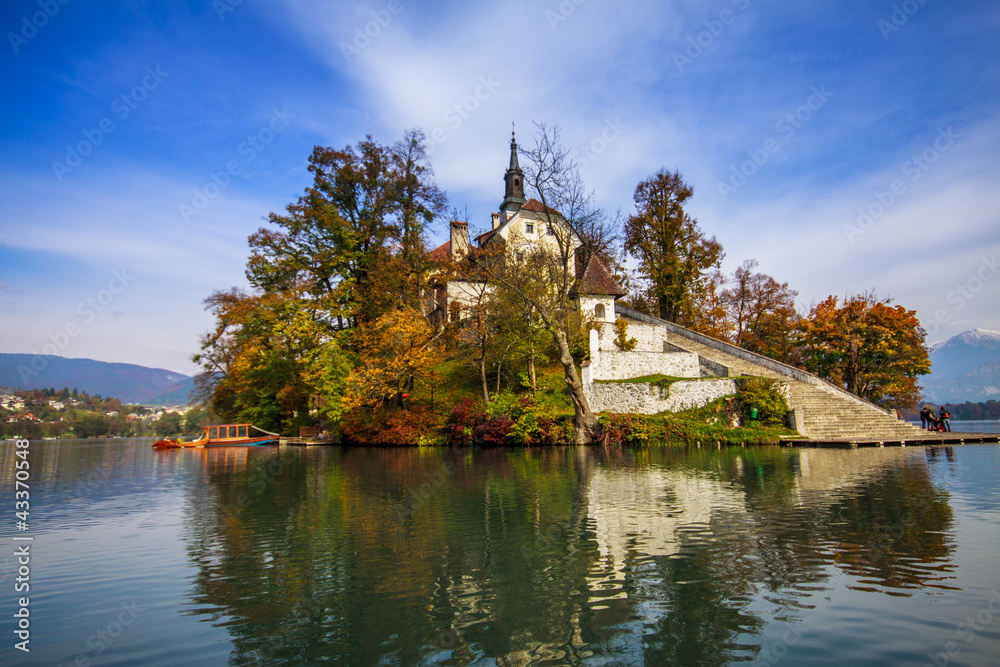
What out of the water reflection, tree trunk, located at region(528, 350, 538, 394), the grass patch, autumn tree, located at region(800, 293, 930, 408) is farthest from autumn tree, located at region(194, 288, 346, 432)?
autumn tree, located at region(800, 293, 930, 408)

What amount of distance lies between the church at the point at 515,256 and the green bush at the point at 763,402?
11.4 m

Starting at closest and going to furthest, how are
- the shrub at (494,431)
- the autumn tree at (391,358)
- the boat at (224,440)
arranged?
the shrub at (494,431), the autumn tree at (391,358), the boat at (224,440)

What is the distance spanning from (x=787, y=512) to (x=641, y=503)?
2.51m

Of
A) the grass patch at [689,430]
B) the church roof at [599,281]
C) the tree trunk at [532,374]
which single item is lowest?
the grass patch at [689,430]

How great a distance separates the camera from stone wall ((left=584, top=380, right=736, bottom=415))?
1097 inches

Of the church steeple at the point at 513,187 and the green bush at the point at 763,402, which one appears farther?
the church steeple at the point at 513,187

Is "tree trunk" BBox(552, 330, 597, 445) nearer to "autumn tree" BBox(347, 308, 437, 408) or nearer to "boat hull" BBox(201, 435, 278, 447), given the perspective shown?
"autumn tree" BBox(347, 308, 437, 408)

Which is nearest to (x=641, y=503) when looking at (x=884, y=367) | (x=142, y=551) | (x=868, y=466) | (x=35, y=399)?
(x=142, y=551)

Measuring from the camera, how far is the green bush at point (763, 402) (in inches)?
1017

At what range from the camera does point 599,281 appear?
4028cm

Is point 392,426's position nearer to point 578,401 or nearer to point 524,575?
point 578,401

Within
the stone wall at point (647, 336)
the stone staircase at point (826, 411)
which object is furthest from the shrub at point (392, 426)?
the stone staircase at point (826, 411)

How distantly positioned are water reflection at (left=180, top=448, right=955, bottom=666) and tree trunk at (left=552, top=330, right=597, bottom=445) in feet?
42.7

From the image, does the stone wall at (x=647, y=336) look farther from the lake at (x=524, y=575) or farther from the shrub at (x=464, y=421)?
the lake at (x=524, y=575)
